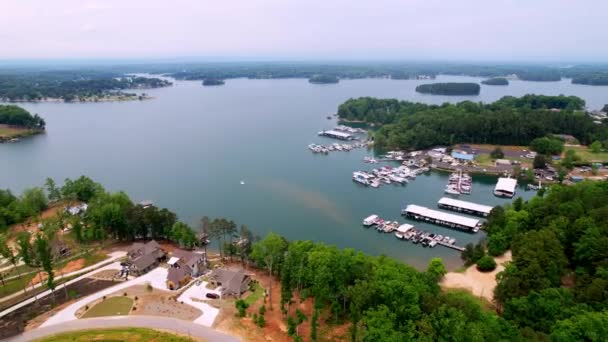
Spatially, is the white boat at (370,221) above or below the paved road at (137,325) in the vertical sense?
below

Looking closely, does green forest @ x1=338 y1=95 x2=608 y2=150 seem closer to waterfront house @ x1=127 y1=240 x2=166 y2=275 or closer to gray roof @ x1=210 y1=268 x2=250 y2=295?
gray roof @ x1=210 y1=268 x2=250 y2=295

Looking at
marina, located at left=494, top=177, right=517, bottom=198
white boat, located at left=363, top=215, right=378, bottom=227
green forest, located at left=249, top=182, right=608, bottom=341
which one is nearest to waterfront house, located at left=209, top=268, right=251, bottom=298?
green forest, located at left=249, top=182, right=608, bottom=341

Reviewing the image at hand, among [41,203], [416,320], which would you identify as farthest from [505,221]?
[41,203]

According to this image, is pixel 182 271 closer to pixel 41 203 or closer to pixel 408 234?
pixel 408 234

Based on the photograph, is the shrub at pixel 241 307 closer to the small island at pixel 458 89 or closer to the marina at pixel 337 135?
the marina at pixel 337 135

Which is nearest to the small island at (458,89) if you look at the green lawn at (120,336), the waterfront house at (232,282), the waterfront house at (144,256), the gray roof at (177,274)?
the waterfront house at (144,256)

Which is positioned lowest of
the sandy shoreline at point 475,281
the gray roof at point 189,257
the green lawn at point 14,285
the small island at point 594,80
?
the green lawn at point 14,285
